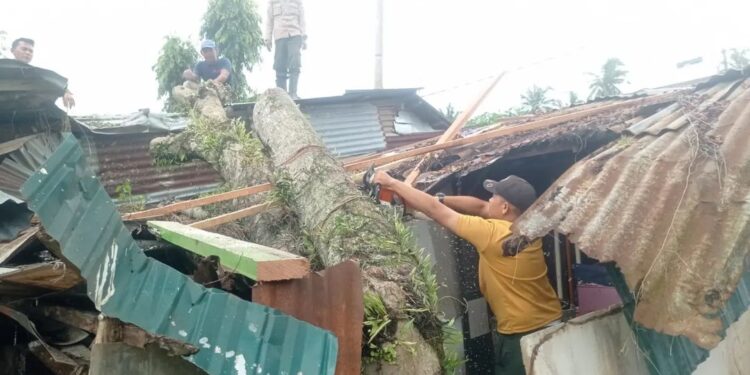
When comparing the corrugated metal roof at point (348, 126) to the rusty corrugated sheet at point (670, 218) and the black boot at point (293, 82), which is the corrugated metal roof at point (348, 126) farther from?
the rusty corrugated sheet at point (670, 218)

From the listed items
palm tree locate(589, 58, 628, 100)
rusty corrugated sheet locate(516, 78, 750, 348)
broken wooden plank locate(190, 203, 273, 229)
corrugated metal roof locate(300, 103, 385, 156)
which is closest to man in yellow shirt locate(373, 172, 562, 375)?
rusty corrugated sheet locate(516, 78, 750, 348)

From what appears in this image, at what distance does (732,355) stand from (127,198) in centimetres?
543

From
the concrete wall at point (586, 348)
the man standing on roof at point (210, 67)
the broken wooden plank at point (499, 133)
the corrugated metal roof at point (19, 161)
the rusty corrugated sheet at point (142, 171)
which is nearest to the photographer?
the concrete wall at point (586, 348)

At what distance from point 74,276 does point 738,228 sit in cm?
299

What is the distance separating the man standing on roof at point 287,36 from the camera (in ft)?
29.4

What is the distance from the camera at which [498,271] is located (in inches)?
136

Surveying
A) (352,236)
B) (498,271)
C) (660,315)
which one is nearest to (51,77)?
(352,236)

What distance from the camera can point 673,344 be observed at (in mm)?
2773

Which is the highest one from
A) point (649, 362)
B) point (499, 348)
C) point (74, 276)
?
point (74, 276)

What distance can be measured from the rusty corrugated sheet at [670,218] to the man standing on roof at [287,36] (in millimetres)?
6586

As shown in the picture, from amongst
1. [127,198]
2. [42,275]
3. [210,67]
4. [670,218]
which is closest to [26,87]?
[127,198]

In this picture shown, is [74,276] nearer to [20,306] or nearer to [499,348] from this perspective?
[20,306]

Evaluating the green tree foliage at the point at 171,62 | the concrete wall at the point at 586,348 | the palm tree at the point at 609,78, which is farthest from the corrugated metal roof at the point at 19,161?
the palm tree at the point at 609,78

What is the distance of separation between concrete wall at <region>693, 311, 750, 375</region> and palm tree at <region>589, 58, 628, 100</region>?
1955cm
